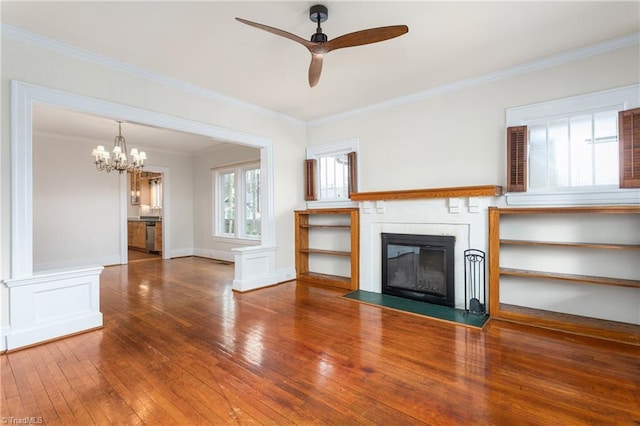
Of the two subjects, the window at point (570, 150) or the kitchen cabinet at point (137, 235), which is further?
the kitchen cabinet at point (137, 235)

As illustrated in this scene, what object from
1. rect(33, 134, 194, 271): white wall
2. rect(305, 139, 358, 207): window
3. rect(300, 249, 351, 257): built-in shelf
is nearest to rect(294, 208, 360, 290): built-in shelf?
rect(300, 249, 351, 257): built-in shelf

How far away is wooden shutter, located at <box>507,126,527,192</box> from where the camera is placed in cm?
325

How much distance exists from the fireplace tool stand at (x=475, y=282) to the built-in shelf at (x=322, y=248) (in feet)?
5.07

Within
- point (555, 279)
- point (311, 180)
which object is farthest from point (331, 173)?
point (555, 279)

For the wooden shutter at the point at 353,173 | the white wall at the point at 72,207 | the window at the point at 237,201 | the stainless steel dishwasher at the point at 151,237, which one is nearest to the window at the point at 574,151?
the wooden shutter at the point at 353,173

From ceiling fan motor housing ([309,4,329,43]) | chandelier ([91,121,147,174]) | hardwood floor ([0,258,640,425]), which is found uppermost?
ceiling fan motor housing ([309,4,329,43])

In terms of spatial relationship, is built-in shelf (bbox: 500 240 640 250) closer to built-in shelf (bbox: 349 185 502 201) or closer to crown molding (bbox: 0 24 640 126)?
built-in shelf (bbox: 349 185 502 201)

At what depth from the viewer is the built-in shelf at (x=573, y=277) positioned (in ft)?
8.80

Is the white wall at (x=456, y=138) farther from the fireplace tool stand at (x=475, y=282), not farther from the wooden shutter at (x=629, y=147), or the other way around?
the wooden shutter at (x=629, y=147)

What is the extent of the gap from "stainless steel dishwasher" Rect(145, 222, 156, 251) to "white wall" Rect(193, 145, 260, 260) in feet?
4.60

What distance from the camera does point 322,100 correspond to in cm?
438

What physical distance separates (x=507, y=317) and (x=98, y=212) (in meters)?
8.02

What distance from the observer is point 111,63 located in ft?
10.3

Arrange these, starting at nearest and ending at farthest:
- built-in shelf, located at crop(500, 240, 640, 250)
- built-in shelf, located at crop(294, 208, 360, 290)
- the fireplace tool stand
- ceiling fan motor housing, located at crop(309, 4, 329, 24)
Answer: ceiling fan motor housing, located at crop(309, 4, 329, 24) → built-in shelf, located at crop(500, 240, 640, 250) → the fireplace tool stand → built-in shelf, located at crop(294, 208, 360, 290)
